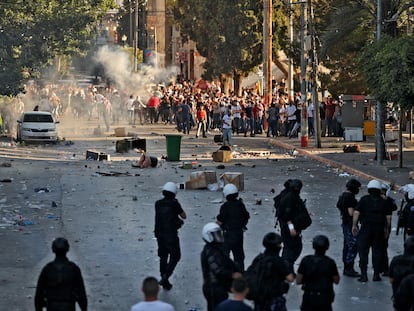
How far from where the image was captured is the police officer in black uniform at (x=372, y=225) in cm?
1627

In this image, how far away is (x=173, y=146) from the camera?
127 ft

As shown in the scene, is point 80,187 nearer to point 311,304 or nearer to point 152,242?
point 152,242

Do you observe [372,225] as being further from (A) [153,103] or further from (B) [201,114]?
(A) [153,103]

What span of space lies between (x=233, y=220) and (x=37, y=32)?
160ft

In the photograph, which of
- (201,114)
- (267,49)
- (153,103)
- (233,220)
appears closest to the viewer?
(233,220)

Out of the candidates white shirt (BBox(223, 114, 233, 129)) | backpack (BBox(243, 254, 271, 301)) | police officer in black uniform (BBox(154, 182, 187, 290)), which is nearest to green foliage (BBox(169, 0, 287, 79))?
white shirt (BBox(223, 114, 233, 129))

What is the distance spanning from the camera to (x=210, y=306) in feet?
40.8

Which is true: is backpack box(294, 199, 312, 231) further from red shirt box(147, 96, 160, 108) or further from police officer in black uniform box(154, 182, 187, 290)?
red shirt box(147, 96, 160, 108)

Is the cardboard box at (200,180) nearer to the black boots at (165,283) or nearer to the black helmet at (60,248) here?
the black boots at (165,283)

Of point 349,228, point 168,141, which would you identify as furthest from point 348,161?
point 349,228

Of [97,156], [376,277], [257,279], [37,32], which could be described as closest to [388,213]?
[376,277]

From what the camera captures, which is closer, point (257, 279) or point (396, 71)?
point (257, 279)

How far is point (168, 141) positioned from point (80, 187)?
Answer: 336 inches

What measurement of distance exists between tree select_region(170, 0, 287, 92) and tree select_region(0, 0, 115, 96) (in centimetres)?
815
